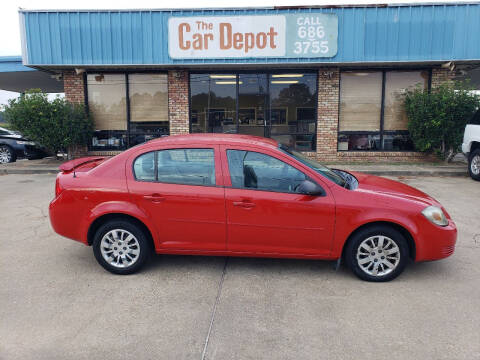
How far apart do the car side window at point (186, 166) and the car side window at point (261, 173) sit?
0.24 m

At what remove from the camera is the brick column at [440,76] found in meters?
12.1

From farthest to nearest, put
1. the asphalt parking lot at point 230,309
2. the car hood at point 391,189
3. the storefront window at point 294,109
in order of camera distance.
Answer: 1. the storefront window at point 294,109
2. the car hood at point 391,189
3. the asphalt parking lot at point 230,309

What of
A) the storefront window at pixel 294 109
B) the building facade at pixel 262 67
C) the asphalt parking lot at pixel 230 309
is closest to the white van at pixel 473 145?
the building facade at pixel 262 67

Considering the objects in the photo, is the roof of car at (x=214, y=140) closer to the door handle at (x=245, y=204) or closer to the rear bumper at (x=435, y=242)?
the door handle at (x=245, y=204)

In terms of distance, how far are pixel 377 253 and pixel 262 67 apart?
950 centimetres

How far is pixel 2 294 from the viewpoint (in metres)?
3.71

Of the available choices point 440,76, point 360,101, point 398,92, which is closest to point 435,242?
point 360,101

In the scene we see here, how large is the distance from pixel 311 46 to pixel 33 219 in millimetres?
8921

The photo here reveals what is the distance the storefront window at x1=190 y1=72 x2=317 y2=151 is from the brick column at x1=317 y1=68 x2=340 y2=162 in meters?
0.27

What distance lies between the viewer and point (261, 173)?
4020 millimetres

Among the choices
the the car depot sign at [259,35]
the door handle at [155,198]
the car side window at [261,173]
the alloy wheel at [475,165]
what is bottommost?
the alloy wheel at [475,165]

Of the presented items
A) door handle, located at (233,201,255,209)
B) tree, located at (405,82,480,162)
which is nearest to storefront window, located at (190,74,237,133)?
tree, located at (405,82,480,162)

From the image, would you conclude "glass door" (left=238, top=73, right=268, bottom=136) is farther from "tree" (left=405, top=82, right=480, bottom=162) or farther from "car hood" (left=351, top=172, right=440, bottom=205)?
"car hood" (left=351, top=172, right=440, bottom=205)

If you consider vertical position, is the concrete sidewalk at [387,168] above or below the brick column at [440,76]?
below
